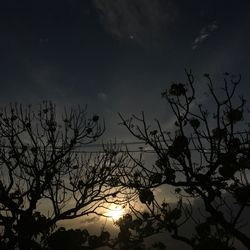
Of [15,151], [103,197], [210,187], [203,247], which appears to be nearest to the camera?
[210,187]

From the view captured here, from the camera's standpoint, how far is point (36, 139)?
1436cm

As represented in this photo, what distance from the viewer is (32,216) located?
13.0 metres

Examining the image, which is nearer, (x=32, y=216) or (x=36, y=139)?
(x=32, y=216)

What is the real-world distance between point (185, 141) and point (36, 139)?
7.93m

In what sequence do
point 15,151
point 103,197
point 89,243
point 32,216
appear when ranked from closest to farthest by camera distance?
point 32,216, point 15,151, point 103,197, point 89,243

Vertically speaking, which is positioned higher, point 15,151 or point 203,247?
point 15,151

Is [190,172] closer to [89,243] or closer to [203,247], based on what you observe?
[203,247]

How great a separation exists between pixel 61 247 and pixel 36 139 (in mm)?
4341

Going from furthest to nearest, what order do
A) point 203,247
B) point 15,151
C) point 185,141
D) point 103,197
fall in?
point 103,197
point 15,151
point 203,247
point 185,141

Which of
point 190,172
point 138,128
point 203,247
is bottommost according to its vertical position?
point 203,247

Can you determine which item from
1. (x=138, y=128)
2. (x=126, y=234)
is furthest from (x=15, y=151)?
(x=126, y=234)

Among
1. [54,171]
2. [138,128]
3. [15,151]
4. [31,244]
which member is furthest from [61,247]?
[138,128]

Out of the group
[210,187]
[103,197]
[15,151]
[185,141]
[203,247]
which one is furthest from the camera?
[103,197]

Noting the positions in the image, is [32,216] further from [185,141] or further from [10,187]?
[185,141]
